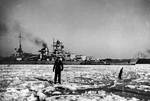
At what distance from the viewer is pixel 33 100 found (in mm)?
6516

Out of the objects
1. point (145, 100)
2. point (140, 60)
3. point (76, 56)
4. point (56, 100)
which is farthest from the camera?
point (140, 60)

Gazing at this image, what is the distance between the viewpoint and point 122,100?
21.6ft

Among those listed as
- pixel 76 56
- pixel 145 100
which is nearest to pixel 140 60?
pixel 76 56

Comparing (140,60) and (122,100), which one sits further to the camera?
(140,60)

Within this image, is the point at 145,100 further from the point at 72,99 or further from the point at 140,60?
the point at 140,60

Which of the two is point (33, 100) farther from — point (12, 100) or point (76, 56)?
point (76, 56)

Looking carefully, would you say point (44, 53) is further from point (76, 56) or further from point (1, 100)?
point (1, 100)

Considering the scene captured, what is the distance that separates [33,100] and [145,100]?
4016 mm

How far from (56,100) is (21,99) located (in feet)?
4.33

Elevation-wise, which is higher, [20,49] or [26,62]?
[20,49]

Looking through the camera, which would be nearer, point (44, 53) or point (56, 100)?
point (56, 100)

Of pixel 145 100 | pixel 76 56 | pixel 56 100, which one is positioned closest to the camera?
pixel 56 100

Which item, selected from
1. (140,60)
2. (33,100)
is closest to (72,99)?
(33,100)

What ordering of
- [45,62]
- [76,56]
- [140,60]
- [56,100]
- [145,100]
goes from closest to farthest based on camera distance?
[56,100], [145,100], [45,62], [76,56], [140,60]
